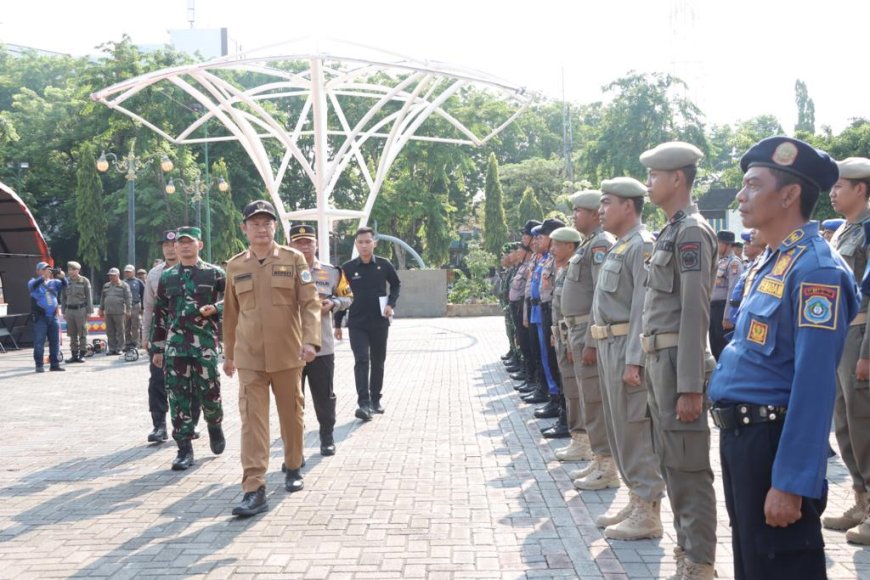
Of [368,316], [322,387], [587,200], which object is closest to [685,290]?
[587,200]

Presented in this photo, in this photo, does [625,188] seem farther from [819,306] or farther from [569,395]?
[819,306]

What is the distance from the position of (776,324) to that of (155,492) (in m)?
5.08

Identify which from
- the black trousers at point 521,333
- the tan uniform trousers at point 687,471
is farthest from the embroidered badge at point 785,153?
the black trousers at point 521,333

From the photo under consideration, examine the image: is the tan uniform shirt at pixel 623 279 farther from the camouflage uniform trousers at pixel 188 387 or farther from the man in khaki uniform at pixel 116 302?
the man in khaki uniform at pixel 116 302

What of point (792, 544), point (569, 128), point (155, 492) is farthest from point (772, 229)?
point (569, 128)

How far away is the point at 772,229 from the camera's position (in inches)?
120

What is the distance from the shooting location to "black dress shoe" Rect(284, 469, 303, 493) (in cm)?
650

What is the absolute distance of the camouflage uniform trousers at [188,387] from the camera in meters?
7.44

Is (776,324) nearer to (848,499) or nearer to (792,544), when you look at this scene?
(792,544)

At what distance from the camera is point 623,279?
209 inches

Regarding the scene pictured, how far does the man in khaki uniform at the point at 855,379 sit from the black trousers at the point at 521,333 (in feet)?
20.9

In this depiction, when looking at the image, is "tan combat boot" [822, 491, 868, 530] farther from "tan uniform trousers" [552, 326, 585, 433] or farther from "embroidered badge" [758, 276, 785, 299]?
"embroidered badge" [758, 276, 785, 299]

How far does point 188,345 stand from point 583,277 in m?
3.31

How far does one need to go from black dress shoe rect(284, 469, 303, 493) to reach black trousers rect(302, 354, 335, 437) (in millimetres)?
1122
